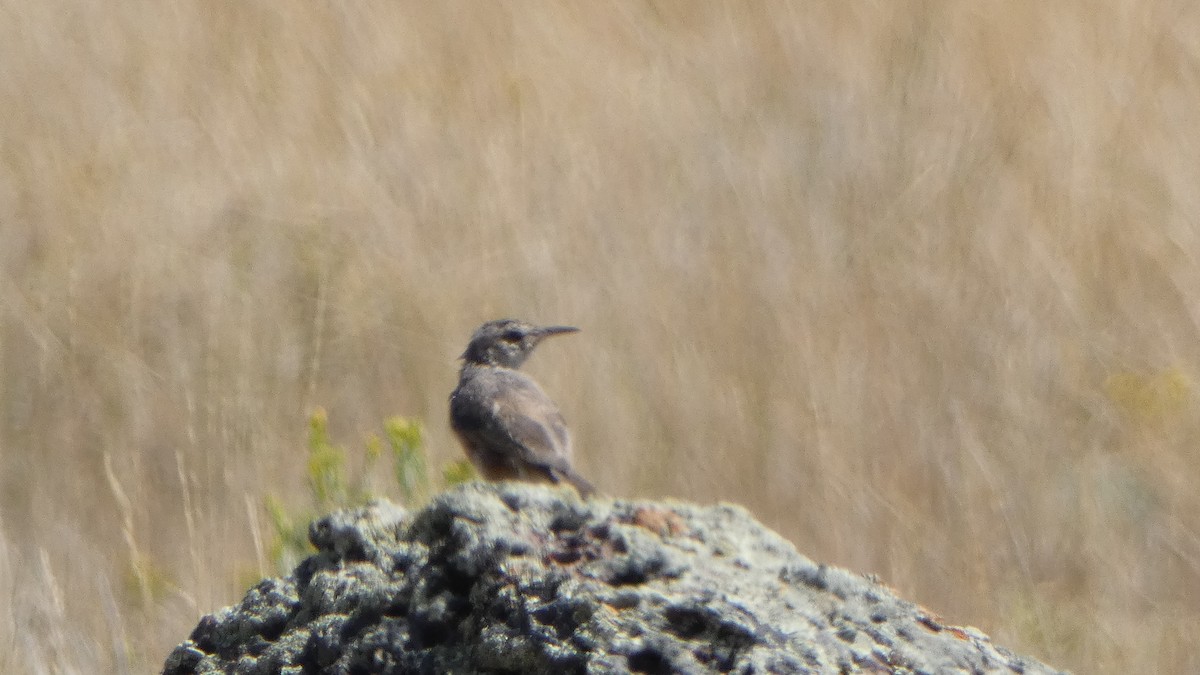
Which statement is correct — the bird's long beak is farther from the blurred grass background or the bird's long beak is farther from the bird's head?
the blurred grass background

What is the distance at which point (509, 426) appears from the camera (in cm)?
623

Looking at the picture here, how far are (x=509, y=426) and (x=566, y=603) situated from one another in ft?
11.4

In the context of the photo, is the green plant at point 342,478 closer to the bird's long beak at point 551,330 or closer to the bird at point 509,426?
the bird at point 509,426

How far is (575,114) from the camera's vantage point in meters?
9.08

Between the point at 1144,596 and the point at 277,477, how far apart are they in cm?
371

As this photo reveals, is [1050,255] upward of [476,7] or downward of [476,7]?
downward

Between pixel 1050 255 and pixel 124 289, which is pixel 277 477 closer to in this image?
pixel 124 289

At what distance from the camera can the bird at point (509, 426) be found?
6.14 meters

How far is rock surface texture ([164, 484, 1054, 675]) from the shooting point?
106 inches

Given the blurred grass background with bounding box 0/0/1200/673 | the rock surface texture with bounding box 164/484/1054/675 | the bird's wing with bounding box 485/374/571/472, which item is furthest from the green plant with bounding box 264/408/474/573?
the rock surface texture with bounding box 164/484/1054/675

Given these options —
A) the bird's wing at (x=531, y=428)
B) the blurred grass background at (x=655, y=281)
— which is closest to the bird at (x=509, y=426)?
the bird's wing at (x=531, y=428)

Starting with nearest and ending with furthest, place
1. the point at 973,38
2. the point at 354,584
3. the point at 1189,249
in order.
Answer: the point at 354,584
the point at 1189,249
the point at 973,38

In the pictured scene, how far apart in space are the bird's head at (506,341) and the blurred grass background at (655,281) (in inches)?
16.9

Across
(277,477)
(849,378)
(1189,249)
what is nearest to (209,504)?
(277,477)
